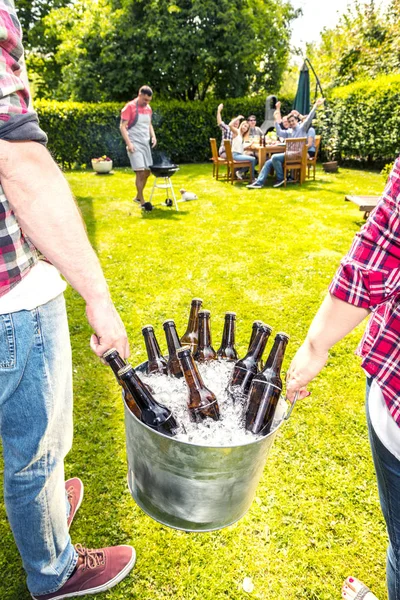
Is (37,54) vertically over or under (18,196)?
over

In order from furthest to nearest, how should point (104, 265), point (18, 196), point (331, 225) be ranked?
point (331, 225) < point (104, 265) < point (18, 196)

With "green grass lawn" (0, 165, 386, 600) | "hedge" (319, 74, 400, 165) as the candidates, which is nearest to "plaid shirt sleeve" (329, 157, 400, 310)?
"green grass lawn" (0, 165, 386, 600)

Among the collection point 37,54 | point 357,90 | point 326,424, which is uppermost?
point 37,54

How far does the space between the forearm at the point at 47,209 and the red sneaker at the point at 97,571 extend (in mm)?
1412

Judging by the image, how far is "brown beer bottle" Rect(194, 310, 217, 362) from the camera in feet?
5.95

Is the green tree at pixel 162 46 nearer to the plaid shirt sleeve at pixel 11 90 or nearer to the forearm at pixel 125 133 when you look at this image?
the forearm at pixel 125 133

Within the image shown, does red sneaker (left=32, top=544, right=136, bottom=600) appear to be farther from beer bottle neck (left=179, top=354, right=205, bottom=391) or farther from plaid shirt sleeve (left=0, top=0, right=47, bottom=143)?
plaid shirt sleeve (left=0, top=0, right=47, bottom=143)

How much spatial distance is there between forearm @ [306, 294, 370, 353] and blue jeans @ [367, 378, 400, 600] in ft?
0.85

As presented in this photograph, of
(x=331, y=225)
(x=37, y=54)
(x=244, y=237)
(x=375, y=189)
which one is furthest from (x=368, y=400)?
(x=37, y=54)

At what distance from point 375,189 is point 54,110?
34.4 feet

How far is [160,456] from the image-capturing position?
140 cm

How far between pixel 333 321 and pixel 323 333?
0.18ft

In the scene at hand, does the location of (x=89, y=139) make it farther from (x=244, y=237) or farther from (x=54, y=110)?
(x=244, y=237)

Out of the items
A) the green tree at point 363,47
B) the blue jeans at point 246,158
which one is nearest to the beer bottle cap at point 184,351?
the blue jeans at point 246,158
